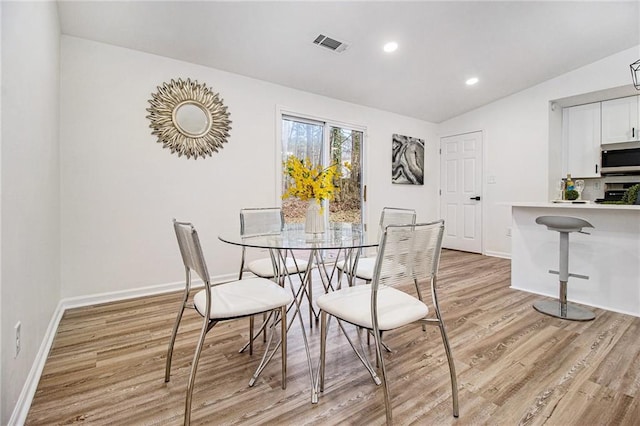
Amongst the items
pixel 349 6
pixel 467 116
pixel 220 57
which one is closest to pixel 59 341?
pixel 220 57

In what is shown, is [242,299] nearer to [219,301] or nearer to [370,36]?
[219,301]

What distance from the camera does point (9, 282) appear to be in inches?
51.8

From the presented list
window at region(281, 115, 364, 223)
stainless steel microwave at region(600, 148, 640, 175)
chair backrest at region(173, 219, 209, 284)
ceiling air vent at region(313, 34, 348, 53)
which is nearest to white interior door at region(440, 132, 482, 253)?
stainless steel microwave at region(600, 148, 640, 175)

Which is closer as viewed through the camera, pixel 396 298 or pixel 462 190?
pixel 396 298

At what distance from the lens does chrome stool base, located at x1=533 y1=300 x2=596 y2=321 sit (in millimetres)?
2547

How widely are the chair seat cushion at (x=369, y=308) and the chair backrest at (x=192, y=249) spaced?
0.58 metres

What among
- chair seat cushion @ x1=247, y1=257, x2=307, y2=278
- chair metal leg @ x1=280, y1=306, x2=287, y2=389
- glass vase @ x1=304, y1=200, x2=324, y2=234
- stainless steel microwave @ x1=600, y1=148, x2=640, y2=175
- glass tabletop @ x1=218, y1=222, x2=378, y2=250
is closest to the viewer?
chair metal leg @ x1=280, y1=306, x2=287, y2=389

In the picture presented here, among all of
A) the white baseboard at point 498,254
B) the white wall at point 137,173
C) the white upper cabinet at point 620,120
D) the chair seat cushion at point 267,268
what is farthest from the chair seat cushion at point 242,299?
the white upper cabinet at point 620,120

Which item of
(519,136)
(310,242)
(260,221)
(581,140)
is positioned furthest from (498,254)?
(310,242)

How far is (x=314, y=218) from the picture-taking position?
2.12 meters

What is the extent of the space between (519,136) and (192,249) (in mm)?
5126

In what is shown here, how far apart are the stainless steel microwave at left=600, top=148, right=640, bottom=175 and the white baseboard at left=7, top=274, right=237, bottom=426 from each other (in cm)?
514

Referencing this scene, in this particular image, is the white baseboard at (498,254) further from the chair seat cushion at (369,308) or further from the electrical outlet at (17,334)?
the electrical outlet at (17,334)

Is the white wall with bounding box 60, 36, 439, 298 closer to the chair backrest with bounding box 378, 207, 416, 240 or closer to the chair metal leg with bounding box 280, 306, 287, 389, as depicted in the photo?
the chair backrest with bounding box 378, 207, 416, 240
